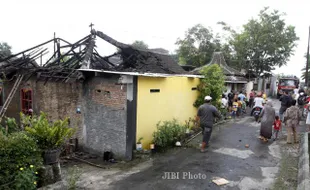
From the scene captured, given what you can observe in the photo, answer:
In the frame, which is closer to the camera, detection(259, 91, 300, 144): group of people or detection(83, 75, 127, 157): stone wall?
detection(83, 75, 127, 157): stone wall

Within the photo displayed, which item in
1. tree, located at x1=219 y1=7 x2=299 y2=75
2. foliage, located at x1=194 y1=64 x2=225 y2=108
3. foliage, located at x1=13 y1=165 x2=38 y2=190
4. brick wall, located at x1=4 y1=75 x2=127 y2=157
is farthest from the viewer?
tree, located at x1=219 y1=7 x2=299 y2=75

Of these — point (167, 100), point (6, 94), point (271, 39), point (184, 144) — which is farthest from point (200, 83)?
point (271, 39)

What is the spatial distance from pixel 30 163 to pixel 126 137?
3.44 meters

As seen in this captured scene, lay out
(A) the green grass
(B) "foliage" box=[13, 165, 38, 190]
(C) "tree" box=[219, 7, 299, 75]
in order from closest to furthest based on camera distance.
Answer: (B) "foliage" box=[13, 165, 38, 190]
(A) the green grass
(C) "tree" box=[219, 7, 299, 75]

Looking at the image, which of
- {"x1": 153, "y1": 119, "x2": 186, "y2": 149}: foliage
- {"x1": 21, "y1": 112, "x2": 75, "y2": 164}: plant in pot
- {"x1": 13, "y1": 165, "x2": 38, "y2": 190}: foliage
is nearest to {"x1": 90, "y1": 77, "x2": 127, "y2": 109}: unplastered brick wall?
{"x1": 153, "y1": 119, "x2": 186, "y2": 149}: foliage

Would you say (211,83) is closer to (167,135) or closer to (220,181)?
(167,135)

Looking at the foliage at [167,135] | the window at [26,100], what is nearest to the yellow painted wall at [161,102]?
the foliage at [167,135]

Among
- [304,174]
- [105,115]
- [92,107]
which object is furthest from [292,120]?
[92,107]

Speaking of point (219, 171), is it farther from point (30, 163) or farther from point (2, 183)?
point (2, 183)

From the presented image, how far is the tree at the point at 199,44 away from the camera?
99.1ft

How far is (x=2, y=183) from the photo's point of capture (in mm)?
4691

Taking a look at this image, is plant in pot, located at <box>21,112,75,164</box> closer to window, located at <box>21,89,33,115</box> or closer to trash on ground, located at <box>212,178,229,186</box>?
trash on ground, located at <box>212,178,229,186</box>

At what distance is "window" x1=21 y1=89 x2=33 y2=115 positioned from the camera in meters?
11.3

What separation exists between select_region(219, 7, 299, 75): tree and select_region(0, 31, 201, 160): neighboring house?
746 inches
